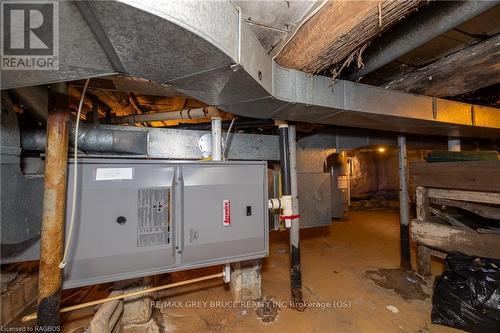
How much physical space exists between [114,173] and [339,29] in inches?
54.8

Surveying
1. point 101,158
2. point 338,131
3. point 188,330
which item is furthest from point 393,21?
point 188,330

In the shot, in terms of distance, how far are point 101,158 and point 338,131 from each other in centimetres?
244

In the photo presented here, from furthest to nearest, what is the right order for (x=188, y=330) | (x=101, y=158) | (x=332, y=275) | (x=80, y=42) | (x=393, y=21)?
1. (x=332, y=275)
2. (x=188, y=330)
3. (x=101, y=158)
4. (x=393, y=21)
5. (x=80, y=42)

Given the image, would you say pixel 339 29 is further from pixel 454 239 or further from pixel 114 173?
pixel 454 239

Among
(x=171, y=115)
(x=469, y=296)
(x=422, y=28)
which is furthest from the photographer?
(x=171, y=115)

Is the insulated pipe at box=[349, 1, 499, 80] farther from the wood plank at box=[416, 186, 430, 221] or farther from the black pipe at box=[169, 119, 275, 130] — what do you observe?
the wood plank at box=[416, 186, 430, 221]

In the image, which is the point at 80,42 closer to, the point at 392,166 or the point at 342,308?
the point at 342,308

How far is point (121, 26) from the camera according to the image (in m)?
0.63

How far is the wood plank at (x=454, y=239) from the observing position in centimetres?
183

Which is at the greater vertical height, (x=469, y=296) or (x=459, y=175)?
(x=459, y=175)

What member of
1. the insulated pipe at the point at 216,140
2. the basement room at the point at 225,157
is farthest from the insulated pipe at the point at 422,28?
the insulated pipe at the point at 216,140

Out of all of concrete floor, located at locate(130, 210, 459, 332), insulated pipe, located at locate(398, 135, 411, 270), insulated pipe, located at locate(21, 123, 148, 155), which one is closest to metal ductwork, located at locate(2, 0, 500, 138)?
insulated pipe, located at locate(21, 123, 148, 155)

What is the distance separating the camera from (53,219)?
1077mm

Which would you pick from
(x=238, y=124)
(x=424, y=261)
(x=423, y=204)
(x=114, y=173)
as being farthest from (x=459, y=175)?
(x=114, y=173)
